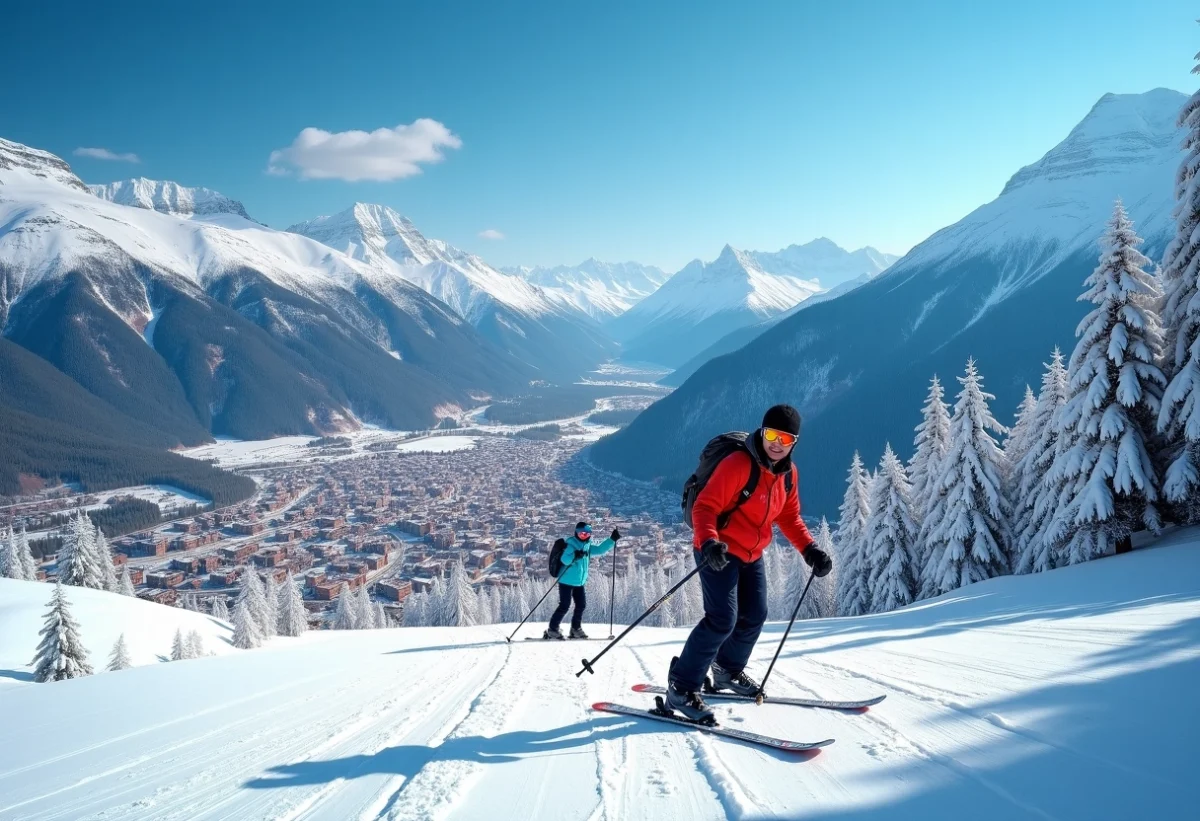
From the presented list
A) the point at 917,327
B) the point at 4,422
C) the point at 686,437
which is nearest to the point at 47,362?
the point at 4,422

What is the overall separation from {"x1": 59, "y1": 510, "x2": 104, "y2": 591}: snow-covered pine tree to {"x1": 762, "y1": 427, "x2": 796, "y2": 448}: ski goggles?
42.2 metres

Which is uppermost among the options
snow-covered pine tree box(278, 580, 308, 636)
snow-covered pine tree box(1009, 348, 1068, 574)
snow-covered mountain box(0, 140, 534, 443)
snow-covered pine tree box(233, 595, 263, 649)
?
snow-covered mountain box(0, 140, 534, 443)

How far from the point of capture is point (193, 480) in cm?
11125

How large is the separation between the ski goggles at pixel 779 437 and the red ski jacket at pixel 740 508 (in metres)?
0.22

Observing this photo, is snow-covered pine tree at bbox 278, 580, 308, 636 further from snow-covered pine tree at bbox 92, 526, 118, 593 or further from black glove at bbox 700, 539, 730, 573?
black glove at bbox 700, 539, 730, 573

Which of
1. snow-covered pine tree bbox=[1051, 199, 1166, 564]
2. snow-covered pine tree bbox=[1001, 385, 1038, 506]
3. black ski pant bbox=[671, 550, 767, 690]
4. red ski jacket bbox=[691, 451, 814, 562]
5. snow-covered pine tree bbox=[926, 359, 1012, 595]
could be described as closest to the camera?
red ski jacket bbox=[691, 451, 814, 562]

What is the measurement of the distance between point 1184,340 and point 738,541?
52.1 ft

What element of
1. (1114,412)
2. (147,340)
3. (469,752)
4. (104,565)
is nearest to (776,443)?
(469,752)

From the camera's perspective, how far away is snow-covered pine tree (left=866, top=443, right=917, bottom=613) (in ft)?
71.4

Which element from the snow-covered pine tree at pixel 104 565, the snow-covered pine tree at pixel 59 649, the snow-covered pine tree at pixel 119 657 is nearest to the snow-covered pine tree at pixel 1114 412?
the snow-covered pine tree at pixel 119 657

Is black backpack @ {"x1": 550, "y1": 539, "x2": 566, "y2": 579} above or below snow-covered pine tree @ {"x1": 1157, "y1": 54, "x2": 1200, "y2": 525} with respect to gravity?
below

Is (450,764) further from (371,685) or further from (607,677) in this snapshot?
(371,685)

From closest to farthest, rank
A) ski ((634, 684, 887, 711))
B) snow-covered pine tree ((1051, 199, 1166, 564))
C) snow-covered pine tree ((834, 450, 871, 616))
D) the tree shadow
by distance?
the tree shadow, ski ((634, 684, 887, 711)), snow-covered pine tree ((1051, 199, 1166, 564)), snow-covered pine tree ((834, 450, 871, 616))

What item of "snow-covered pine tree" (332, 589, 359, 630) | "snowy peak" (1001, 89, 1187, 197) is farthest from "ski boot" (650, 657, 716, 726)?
"snowy peak" (1001, 89, 1187, 197)
